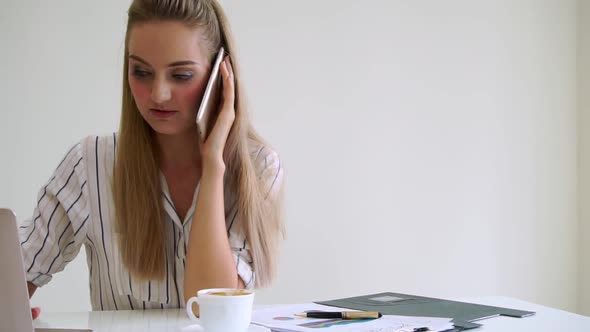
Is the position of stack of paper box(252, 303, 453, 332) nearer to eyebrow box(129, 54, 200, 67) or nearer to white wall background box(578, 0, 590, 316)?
eyebrow box(129, 54, 200, 67)

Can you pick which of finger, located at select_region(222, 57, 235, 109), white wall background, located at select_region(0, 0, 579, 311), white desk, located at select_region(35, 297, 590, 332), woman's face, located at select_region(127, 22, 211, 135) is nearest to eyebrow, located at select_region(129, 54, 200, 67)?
woman's face, located at select_region(127, 22, 211, 135)

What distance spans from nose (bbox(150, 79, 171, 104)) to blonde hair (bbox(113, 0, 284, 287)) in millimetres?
146

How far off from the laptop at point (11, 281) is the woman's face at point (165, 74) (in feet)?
2.02

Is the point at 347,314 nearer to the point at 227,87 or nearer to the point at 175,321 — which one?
the point at 175,321

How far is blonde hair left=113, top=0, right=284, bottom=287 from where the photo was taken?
1.39 m

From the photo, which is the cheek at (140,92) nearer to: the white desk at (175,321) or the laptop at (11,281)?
the white desk at (175,321)

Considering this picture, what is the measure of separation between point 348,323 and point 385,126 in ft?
6.23

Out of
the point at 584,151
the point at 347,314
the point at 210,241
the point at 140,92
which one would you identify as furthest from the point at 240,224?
the point at 584,151

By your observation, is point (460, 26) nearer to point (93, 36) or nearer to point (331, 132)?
point (331, 132)

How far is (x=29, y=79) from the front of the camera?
244 centimetres

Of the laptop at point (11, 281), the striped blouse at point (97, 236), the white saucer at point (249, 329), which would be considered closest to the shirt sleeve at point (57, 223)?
the striped blouse at point (97, 236)

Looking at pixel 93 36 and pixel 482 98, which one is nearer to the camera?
pixel 93 36

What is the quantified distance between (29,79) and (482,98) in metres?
1.84

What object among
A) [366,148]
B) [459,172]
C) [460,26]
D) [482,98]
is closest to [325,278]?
[366,148]
